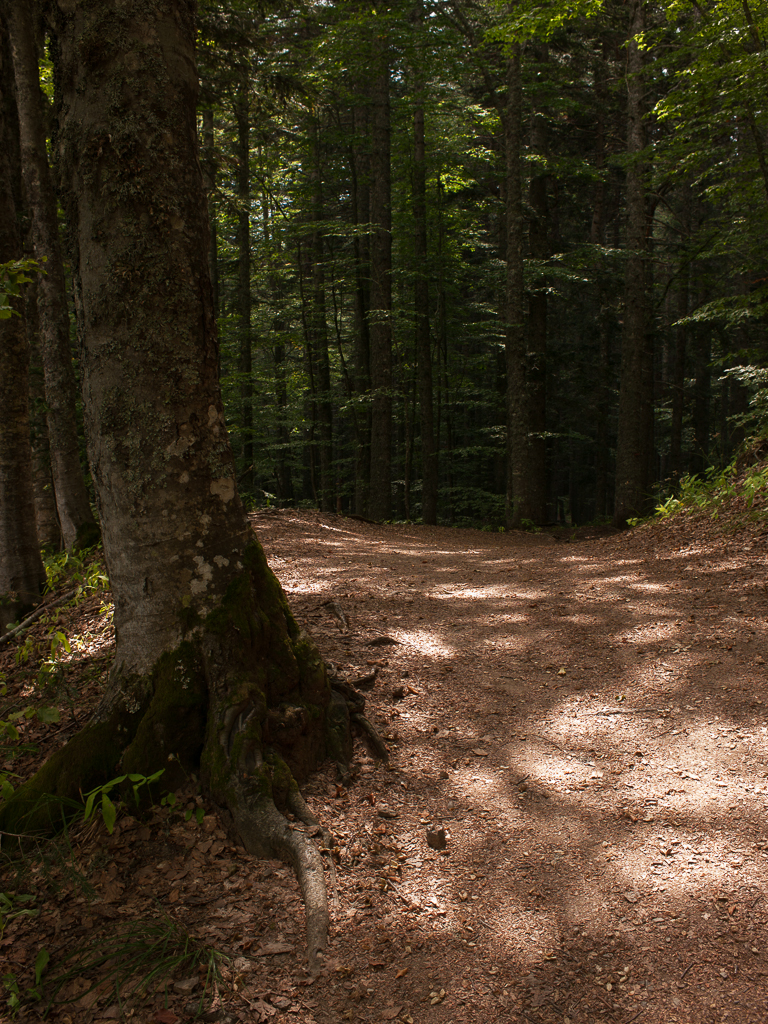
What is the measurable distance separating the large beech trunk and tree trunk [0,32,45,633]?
428 cm

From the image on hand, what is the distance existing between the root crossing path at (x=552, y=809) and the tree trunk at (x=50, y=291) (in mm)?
4503

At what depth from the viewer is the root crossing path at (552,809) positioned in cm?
221

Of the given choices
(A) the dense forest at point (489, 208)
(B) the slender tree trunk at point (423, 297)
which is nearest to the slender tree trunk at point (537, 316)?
(A) the dense forest at point (489, 208)

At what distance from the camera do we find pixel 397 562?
7.56 m

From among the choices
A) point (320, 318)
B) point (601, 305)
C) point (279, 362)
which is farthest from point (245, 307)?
point (601, 305)

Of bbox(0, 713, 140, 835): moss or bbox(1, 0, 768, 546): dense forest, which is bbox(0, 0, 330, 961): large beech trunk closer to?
bbox(0, 713, 140, 835): moss

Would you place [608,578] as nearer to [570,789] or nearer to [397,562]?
[397,562]

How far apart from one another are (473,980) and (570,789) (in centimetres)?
118

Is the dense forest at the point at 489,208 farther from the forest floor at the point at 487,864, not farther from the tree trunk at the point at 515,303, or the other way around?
the forest floor at the point at 487,864

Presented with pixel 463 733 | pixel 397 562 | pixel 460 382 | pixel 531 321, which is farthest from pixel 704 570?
pixel 460 382

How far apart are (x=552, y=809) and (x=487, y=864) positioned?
0.50m

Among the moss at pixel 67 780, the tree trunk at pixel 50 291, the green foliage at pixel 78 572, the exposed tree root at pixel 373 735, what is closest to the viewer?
the moss at pixel 67 780

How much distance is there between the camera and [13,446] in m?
6.73

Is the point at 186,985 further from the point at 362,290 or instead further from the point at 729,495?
the point at 362,290
